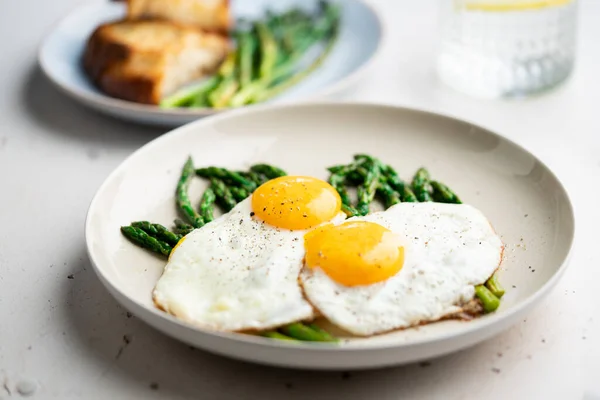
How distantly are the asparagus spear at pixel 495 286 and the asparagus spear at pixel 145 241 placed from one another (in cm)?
150

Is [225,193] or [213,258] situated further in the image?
[225,193]

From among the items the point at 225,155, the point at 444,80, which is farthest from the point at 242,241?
the point at 444,80

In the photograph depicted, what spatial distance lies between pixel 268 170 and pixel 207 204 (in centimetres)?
49

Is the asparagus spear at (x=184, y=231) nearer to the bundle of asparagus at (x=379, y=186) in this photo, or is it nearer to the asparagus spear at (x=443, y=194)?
the bundle of asparagus at (x=379, y=186)

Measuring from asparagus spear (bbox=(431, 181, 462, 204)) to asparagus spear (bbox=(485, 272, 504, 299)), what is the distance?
2.37 ft

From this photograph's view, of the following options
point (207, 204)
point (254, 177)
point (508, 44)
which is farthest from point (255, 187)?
point (508, 44)

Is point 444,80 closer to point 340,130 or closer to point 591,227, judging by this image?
point 340,130

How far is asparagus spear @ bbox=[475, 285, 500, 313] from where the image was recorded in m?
3.26

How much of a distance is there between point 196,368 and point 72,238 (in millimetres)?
1409

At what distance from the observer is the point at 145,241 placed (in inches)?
150

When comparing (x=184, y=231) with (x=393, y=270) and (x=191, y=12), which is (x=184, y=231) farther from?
(x=191, y=12)

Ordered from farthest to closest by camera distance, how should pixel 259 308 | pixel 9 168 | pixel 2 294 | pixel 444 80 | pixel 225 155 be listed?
pixel 444 80
pixel 9 168
pixel 225 155
pixel 2 294
pixel 259 308

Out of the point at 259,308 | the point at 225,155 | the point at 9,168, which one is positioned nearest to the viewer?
the point at 259,308

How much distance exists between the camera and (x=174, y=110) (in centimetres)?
509
